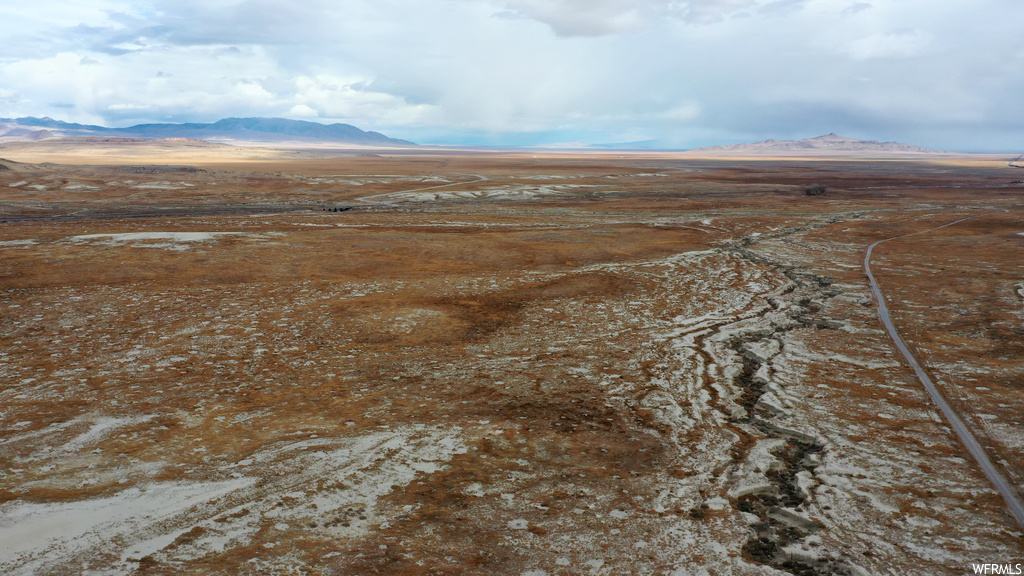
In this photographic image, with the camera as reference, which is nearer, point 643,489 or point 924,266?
point 643,489

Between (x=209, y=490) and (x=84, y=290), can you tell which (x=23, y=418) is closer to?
(x=209, y=490)

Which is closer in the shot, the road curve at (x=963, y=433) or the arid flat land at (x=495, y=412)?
the arid flat land at (x=495, y=412)

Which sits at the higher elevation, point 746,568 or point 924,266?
point 924,266

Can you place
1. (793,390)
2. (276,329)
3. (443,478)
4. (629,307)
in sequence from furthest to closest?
(629,307), (276,329), (793,390), (443,478)

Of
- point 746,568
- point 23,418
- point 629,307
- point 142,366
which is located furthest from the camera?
point 629,307

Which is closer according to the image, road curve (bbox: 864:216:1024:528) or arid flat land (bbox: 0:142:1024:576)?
arid flat land (bbox: 0:142:1024:576)

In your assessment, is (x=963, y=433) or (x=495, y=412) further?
(x=495, y=412)

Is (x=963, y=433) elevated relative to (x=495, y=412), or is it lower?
elevated

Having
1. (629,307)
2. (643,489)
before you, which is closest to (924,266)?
(629,307)
